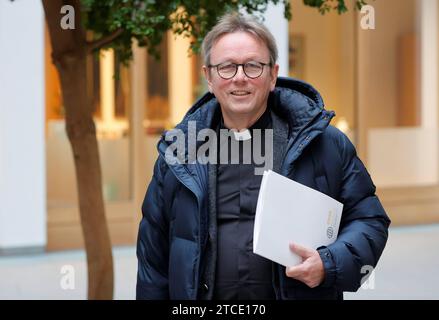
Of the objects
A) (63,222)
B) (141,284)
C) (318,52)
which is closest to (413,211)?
(318,52)

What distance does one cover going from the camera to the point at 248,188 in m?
3.29

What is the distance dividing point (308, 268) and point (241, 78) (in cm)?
69

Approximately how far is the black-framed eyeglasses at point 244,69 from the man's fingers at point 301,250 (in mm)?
601

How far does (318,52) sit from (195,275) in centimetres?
1003

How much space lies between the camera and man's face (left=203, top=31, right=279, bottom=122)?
3.23 metres

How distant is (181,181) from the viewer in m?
3.28

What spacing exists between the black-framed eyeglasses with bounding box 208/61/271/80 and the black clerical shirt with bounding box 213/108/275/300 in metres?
0.33

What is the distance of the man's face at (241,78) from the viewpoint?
10.6 ft

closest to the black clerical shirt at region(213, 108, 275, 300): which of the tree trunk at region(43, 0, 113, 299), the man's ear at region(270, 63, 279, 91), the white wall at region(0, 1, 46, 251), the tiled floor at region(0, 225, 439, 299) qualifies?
the man's ear at region(270, 63, 279, 91)

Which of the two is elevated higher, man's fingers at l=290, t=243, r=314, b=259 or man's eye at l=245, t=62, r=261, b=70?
man's eye at l=245, t=62, r=261, b=70

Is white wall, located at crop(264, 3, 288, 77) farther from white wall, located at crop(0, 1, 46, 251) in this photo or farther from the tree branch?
the tree branch

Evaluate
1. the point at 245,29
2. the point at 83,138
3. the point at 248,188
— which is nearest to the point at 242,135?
the point at 248,188

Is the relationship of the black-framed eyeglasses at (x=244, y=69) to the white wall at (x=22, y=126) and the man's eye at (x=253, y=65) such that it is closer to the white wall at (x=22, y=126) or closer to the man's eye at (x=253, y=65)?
the man's eye at (x=253, y=65)
